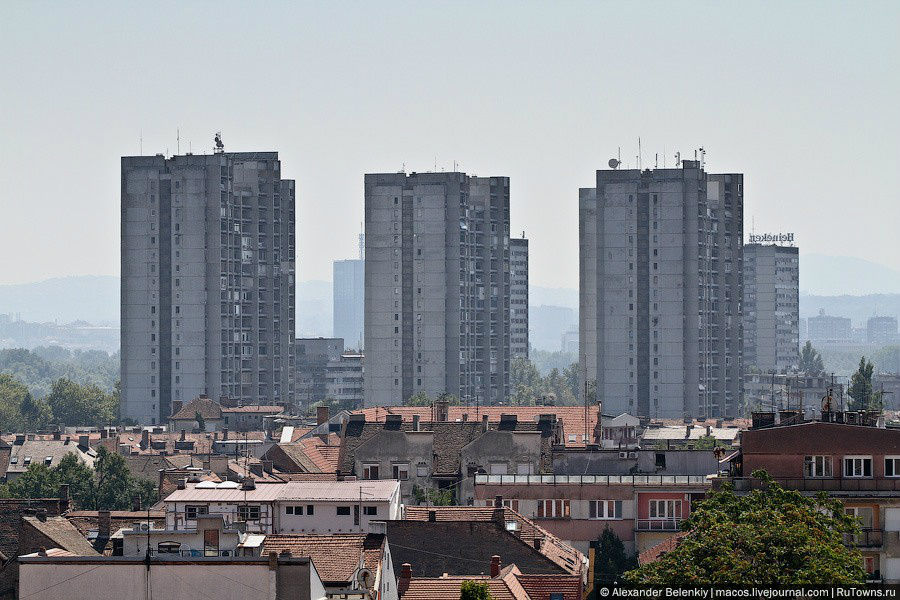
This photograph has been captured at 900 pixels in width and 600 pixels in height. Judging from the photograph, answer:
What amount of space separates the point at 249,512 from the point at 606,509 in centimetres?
1723

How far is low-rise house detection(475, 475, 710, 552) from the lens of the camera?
2562 inches

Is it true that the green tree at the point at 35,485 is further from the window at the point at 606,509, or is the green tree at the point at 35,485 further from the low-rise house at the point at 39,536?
the window at the point at 606,509

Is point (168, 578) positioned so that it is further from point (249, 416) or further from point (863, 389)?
point (249, 416)

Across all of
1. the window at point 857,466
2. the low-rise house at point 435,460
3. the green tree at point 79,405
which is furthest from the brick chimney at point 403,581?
the green tree at point 79,405

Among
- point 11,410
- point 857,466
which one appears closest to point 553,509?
point 857,466

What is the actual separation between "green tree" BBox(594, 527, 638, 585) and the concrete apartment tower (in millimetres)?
105687

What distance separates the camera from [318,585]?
108 ft

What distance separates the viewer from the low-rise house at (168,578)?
1226 inches

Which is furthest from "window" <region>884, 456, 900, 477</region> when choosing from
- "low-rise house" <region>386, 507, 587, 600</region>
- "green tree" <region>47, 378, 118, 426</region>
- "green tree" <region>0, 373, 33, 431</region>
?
"green tree" <region>0, 373, 33, 431</region>

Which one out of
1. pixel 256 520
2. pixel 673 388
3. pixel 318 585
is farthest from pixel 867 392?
pixel 318 585

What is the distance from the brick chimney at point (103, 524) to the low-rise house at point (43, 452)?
4743 centimetres

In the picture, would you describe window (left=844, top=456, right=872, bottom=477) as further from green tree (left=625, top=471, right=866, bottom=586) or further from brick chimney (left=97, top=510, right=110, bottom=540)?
brick chimney (left=97, top=510, right=110, bottom=540)

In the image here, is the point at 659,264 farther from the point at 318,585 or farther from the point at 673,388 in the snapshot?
the point at 318,585

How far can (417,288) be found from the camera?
597 feet
